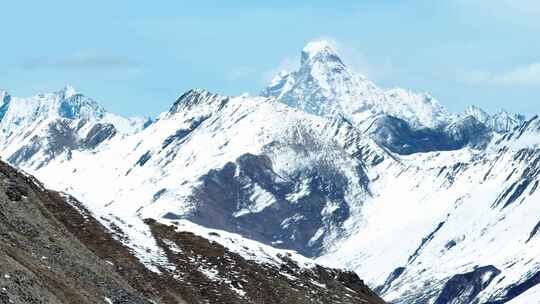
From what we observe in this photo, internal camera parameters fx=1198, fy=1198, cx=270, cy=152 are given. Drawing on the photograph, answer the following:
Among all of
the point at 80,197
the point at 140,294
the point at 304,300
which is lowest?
the point at 140,294

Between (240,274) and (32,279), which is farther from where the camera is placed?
(240,274)

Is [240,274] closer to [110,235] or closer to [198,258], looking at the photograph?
[198,258]

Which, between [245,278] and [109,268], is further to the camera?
[245,278]

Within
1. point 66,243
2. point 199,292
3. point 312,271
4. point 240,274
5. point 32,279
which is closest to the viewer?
point 32,279

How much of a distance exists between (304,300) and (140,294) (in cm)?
2383

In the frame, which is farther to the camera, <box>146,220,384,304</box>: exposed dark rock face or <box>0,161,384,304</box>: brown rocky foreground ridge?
<box>146,220,384,304</box>: exposed dark rock face

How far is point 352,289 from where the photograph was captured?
137875 millimetres

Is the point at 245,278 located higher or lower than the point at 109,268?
higher

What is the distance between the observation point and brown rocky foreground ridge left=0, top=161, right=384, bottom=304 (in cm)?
8681

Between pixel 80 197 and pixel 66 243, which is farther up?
pixel 80 197

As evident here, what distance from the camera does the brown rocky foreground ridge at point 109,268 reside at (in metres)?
86.8

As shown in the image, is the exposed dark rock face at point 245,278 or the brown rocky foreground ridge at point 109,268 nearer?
the brown rocky foreground ridge at point 109,268

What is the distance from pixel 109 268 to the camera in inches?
4215

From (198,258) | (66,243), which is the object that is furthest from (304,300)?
(66,243)
